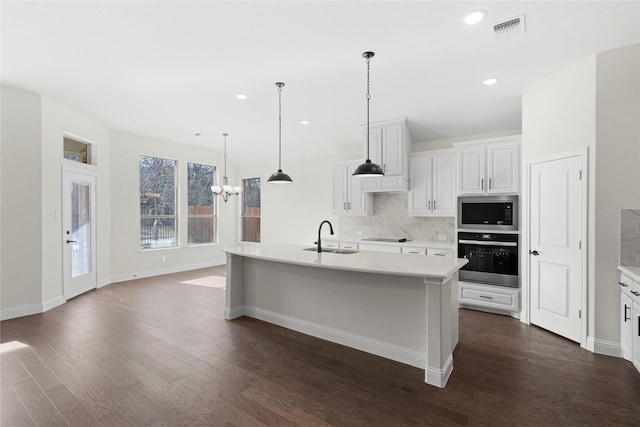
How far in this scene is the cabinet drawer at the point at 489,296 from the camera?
4.11 m

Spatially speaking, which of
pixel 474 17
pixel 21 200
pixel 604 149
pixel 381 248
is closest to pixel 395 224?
pixel 381 248

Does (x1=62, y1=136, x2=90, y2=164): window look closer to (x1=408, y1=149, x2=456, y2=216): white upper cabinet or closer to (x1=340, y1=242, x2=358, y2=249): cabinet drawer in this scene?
(x1=340, y1=242, x2=358, y2=249): cabinet drawer

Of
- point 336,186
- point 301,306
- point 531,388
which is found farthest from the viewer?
point 336,186

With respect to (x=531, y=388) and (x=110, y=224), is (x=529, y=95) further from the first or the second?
(x=110, y=224)

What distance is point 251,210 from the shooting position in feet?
27.7

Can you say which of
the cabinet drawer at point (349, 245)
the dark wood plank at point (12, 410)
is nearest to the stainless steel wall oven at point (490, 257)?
the cabinet drawer at point (349, 245)

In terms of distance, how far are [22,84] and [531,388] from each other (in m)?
6.30

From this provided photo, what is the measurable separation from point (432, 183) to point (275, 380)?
12.5ft

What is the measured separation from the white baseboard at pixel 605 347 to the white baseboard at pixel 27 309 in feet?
21.6

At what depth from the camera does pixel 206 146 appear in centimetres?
745

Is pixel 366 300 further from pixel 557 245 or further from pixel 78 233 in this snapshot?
pixel 78 233

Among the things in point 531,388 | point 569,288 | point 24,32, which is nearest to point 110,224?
point 24,32

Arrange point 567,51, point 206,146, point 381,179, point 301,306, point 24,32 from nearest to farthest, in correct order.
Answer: point 24,32 < point 567,51 < point 301,306 < point 381,179 < point 206,146

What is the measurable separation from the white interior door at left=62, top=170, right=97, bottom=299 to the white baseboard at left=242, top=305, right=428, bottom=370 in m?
2.99
